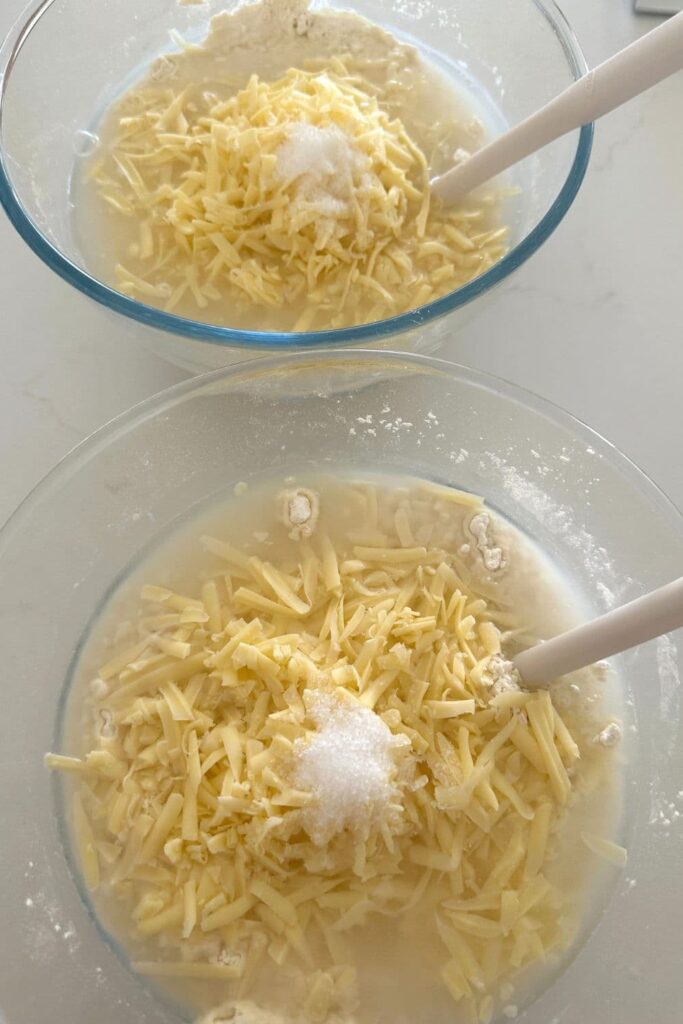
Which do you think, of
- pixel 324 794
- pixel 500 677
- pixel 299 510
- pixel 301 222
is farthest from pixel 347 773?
pixel 301 222

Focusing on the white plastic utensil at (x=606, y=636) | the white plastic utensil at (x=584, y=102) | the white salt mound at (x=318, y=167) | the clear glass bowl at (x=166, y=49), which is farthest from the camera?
the white salt mound at (x=318, y=167)

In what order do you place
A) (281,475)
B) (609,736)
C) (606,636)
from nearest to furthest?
(606,636)
(609,736)
(281,475)

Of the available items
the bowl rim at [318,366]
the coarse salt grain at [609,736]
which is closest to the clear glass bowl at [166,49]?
the bowl rim at [318,366]

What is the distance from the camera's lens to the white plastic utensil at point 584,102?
0.80 metres

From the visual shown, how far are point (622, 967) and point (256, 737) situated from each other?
1.18 feet

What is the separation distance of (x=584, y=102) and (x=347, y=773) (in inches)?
24.3

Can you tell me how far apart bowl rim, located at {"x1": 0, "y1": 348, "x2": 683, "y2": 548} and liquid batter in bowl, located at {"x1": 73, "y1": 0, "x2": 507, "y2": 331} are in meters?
0.13

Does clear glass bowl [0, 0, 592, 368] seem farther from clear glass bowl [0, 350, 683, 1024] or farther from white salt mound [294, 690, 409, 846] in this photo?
white salt mound [294, 690, 409, 846]

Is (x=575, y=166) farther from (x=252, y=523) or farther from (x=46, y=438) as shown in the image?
(x=46, y=438)

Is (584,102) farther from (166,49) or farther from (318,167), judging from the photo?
(166,49)

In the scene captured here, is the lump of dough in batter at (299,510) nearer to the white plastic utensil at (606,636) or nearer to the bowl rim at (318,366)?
the bowl rim at (318,366)

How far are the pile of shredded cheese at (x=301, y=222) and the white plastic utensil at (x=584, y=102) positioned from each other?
0.21 feet

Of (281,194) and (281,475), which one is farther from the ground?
(281,194)

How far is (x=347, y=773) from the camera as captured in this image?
0.76m
